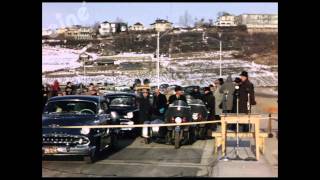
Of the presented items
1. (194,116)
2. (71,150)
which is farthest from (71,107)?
(194,116)

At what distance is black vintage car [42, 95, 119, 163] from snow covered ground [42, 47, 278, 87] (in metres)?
55.5

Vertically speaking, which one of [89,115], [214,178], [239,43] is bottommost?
[214,178]

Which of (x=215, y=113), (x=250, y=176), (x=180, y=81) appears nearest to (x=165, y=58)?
(x=180, y=81)

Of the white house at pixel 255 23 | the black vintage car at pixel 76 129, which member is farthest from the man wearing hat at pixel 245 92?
the white house at pixel 255 23

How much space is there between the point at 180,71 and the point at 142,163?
81.3m

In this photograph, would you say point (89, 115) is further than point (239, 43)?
No

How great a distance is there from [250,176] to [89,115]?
183 inches

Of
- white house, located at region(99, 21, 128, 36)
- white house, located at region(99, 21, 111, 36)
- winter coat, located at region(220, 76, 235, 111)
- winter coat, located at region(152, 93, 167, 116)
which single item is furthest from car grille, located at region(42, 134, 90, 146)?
white house, located at region(99, 21, 128, 36)

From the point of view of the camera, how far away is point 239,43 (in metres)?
118

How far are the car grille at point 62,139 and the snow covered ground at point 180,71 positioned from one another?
188 ft

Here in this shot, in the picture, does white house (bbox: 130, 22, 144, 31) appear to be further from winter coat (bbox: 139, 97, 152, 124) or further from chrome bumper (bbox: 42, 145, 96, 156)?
chrome bumper (bbox: 42, 145, 96, 156)

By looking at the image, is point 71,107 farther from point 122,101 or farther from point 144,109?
point 122,101
